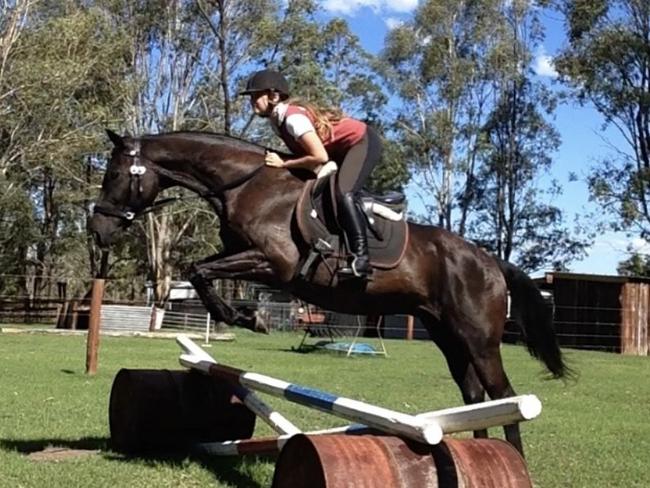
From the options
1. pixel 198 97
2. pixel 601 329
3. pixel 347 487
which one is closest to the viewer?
pixel 347 487

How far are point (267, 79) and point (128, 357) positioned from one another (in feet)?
40.3

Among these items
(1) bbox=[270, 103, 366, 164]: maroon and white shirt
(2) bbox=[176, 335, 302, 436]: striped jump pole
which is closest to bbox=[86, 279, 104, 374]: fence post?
(2) bbox=[176, 335, 302, 436]: striped jump pole

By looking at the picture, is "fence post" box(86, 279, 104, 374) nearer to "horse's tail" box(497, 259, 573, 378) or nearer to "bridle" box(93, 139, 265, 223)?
"bridle" box(93, 139, 265, 223)

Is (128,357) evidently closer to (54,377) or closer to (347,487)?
(54,377)

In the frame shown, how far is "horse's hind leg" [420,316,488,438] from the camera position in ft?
22.6

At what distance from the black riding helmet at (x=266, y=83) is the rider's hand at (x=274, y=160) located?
45cm

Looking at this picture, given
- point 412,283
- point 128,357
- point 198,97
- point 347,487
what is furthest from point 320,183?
point 198,97

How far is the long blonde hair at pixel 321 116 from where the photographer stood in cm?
644

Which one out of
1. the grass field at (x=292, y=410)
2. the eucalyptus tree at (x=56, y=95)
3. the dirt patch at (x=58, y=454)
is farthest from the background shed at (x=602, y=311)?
the dirt patch at (x=58, y=454)

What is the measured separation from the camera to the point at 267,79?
641cm

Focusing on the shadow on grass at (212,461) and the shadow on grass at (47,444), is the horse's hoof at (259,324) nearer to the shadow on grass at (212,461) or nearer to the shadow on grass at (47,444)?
the shadow on grass at (212,461)

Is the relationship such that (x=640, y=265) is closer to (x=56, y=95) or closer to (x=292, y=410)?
(x=56, y=95)

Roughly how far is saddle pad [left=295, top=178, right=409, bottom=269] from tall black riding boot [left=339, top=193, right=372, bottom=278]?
6cm

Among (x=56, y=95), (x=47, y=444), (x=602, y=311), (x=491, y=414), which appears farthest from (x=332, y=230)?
(x=56, y=95)
